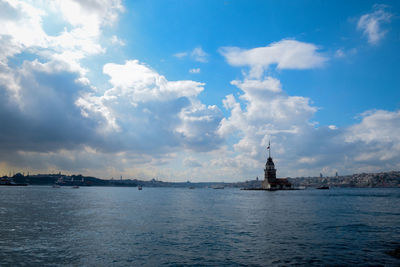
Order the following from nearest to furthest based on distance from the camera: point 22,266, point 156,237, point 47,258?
point 22,266 < point 47,258 < point 156,237

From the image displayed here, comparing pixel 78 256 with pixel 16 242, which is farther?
pixel 16 242

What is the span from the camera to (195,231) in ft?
113

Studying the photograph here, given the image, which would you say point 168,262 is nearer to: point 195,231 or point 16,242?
point 195,231

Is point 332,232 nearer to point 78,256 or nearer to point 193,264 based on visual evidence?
point 193,264

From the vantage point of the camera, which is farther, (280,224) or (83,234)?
(280,224)

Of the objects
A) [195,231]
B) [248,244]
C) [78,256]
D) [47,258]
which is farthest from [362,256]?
[47,258]

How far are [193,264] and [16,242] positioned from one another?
18913 mm

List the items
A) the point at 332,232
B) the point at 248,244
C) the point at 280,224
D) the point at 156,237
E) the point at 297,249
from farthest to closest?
the point at 280,224, the point at 332,232, the point at 156,237, the point at 248,244, the point at 297,249

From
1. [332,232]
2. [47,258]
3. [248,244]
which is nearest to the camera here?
[47,258]

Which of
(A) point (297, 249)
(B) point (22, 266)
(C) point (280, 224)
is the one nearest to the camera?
(B) point (22, 266)

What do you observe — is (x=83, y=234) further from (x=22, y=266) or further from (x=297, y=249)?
(x=297, y=249)

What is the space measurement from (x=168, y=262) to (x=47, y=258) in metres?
9.92

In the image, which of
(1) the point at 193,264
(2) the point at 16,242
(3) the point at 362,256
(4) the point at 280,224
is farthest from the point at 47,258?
(4) the point at 280,224

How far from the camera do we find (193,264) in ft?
68.4
